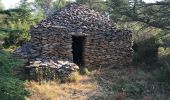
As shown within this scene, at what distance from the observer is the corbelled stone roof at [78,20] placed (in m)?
16.7

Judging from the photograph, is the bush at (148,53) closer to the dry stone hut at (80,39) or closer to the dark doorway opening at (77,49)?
the dry stone hut at (80,39)

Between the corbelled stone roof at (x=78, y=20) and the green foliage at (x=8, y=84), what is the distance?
10.2m

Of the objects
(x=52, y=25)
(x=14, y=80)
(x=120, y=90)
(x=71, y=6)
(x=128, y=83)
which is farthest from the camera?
(x=71, y=6)

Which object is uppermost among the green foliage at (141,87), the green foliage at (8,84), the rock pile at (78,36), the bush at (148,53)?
the green foliage at (8,84)

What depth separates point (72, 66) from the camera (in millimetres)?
15070

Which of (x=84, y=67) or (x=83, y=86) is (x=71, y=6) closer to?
(x=84, y=67)

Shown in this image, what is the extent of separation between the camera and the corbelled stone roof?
16688 millimetres

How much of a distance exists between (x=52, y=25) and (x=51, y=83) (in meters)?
3.41

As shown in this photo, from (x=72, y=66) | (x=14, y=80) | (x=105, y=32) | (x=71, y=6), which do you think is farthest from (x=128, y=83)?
(x=14, y=80)

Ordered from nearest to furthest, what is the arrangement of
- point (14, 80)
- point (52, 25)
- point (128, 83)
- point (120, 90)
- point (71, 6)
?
point (14, 80)
point (120, 90)
point (128, 83)
point (52, 25)
point (71, 6)

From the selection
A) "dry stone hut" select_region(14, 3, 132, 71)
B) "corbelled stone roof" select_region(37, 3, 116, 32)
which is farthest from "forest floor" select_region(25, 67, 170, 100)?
"corbelled stone roof" select_region(37, 3, 116, 32)

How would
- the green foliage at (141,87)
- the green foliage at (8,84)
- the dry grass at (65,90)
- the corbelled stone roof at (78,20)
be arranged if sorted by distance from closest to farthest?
the green foliage at (8,84), the dry grass at (65,90), the green foliage at (141,87), the corbelled stone roof at (78,20)

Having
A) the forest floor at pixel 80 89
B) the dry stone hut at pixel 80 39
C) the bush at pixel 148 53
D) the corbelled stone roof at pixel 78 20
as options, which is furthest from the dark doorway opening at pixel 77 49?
the bush at pixel 148 53

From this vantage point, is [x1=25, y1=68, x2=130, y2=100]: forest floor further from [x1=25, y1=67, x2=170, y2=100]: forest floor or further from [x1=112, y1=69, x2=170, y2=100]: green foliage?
[x1=112, y1=69, x2=170, y2=100]: green foliage
